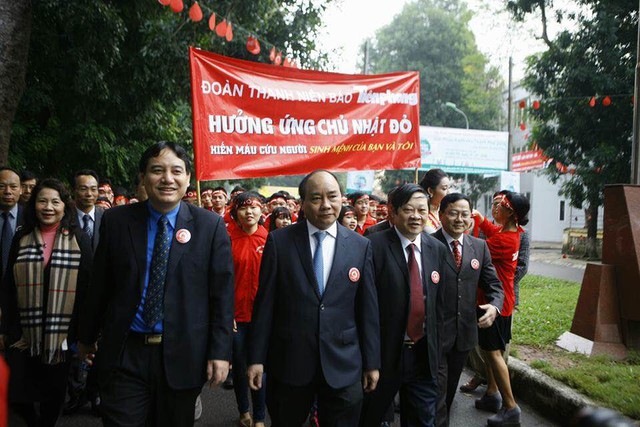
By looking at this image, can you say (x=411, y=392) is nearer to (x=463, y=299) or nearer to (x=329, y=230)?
(x=463, y=299)

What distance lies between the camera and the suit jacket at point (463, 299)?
418cm

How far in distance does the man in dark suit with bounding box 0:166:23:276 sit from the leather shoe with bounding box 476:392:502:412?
14.7 ft

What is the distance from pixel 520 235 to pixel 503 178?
12446 mm

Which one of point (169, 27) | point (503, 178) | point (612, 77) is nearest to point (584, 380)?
point (169, 27)

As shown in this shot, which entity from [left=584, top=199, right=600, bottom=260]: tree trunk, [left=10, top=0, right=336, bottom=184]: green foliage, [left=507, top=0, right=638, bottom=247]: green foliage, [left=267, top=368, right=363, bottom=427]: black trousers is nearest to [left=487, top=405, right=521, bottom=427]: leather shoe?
[left=267, top=368, right=363, bottom=427]: black trousers

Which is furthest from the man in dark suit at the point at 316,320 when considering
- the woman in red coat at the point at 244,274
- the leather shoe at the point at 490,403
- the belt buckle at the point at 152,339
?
the leather shoe at the point at 490,403

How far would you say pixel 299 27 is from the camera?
47.2 feet

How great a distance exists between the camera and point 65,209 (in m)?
4.20

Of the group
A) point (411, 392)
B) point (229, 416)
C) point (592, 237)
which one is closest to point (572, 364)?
point (411, 392)

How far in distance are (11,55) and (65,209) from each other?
11.8 feet

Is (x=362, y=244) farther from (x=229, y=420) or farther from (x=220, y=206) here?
(x=220, y=206)

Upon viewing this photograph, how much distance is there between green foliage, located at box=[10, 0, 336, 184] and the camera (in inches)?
369

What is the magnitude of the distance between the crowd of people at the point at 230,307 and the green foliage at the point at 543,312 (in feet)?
10.4

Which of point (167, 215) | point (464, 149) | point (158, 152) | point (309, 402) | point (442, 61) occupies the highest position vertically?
point (442, 61)
